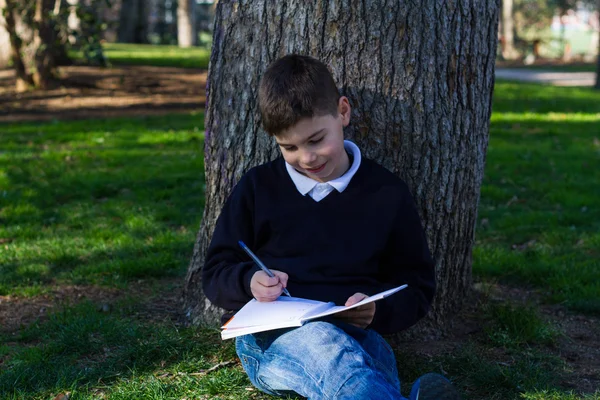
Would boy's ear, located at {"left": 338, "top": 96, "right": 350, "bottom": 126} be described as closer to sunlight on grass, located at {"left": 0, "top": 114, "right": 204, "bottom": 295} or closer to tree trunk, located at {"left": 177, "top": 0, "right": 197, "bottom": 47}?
sunlight on grass, located at {"left": 0, "top": 114, "right": 204, "bottom": 295}

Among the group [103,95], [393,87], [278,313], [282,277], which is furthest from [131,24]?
[278,313]

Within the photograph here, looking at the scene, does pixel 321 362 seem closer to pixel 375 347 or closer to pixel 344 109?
pixel 375 347

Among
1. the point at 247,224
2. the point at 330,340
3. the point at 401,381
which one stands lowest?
the point at 401,381

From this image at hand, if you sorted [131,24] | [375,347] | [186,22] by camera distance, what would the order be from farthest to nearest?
[186,22]
[131,24]
[375,347]

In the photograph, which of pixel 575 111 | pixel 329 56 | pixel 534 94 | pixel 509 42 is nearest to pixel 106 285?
pixel 329 56

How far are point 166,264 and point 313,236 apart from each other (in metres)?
1.97

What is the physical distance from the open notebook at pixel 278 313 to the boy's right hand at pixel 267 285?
27 mm

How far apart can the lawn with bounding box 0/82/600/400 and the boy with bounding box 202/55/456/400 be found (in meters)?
0.39

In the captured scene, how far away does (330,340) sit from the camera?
2633 mm

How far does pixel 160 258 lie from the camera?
472 centimetres

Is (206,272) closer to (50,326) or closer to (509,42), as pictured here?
(50,326)

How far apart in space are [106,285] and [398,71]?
208 centimetres

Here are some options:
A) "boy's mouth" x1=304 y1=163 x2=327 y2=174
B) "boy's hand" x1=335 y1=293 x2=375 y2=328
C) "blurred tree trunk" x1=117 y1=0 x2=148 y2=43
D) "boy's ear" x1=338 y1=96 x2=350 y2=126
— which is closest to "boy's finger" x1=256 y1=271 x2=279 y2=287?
"boy's hand" x1=335 y1=293 x2=375 y2=328

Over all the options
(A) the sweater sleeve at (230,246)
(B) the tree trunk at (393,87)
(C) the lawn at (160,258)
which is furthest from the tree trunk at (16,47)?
(A) the sweater sleeve at (230,246)
